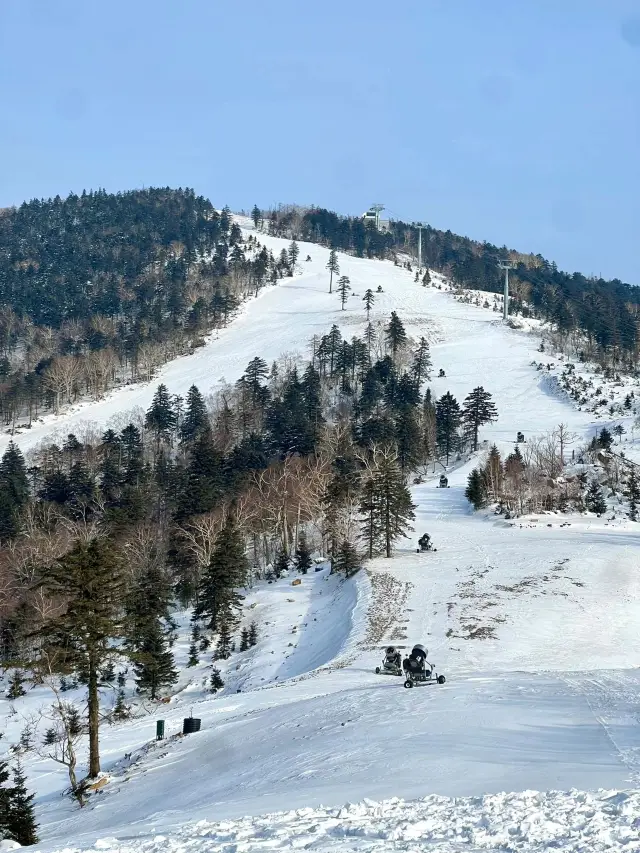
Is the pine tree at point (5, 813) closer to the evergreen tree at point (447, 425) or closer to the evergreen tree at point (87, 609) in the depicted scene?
the evergreen tree at point (87, 609)

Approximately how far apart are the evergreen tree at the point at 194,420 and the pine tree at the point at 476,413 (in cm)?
3579

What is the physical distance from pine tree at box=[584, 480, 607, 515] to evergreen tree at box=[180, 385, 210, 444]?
5409cm

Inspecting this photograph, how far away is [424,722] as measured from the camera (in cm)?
1694

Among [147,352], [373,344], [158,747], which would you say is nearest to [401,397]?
[373,344]

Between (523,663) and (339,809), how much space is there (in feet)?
59.7

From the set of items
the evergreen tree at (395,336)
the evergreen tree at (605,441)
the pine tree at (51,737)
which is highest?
the evergreen tree at (395,336)

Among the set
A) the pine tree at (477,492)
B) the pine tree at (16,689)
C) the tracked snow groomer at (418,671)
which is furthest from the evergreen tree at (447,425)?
the tracked snow groomer at (418,671)

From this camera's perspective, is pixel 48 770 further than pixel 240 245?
No

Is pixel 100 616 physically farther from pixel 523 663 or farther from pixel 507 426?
pixel 507 426

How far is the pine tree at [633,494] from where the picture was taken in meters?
56.2

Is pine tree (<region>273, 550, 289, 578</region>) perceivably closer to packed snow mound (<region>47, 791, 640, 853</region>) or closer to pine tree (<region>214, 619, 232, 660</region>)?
pine tree (<region>214, 619, 232, 660</region>)

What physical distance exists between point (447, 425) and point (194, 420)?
36.6 meters

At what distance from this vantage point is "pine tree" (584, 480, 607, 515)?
191ft

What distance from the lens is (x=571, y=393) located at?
316 ft
